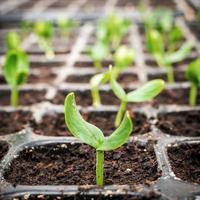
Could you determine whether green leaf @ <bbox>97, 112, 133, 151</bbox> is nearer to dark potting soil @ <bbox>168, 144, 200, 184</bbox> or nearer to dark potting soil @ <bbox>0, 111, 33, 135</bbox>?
dark potting soil @ <bbox>168, 144, 200, 184</bbox>

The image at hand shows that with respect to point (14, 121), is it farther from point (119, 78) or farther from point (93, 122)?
point (119, 78)

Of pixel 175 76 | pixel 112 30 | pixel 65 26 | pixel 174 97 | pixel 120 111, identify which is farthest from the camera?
pixel 65 26

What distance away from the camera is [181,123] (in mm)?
920

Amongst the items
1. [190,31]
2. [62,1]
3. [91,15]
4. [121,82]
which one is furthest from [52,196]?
[62,1]

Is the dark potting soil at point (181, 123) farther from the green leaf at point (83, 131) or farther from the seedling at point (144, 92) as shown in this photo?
the green leaf at point (83, 131)

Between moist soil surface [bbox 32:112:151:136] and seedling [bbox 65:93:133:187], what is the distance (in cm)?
26

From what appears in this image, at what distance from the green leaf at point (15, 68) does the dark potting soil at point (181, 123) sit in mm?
361

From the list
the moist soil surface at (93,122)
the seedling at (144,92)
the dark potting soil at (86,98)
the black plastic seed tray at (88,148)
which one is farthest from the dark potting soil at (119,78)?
the seedling at (144,92)

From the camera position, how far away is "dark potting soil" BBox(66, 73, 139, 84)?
1.23m

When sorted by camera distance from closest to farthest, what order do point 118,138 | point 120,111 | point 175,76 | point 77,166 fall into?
point 118,138 → point 77,166 → point 120,111 → point 175,76

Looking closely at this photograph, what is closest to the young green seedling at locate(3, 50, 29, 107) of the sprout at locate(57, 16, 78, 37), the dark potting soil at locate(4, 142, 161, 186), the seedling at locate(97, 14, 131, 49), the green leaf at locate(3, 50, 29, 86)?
the green leaf at locate(3, 50, 29, 86)

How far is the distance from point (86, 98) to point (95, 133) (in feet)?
1.62

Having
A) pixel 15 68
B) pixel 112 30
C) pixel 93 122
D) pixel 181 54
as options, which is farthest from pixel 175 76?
pixel 15 68

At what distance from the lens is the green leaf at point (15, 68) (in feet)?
3.06
